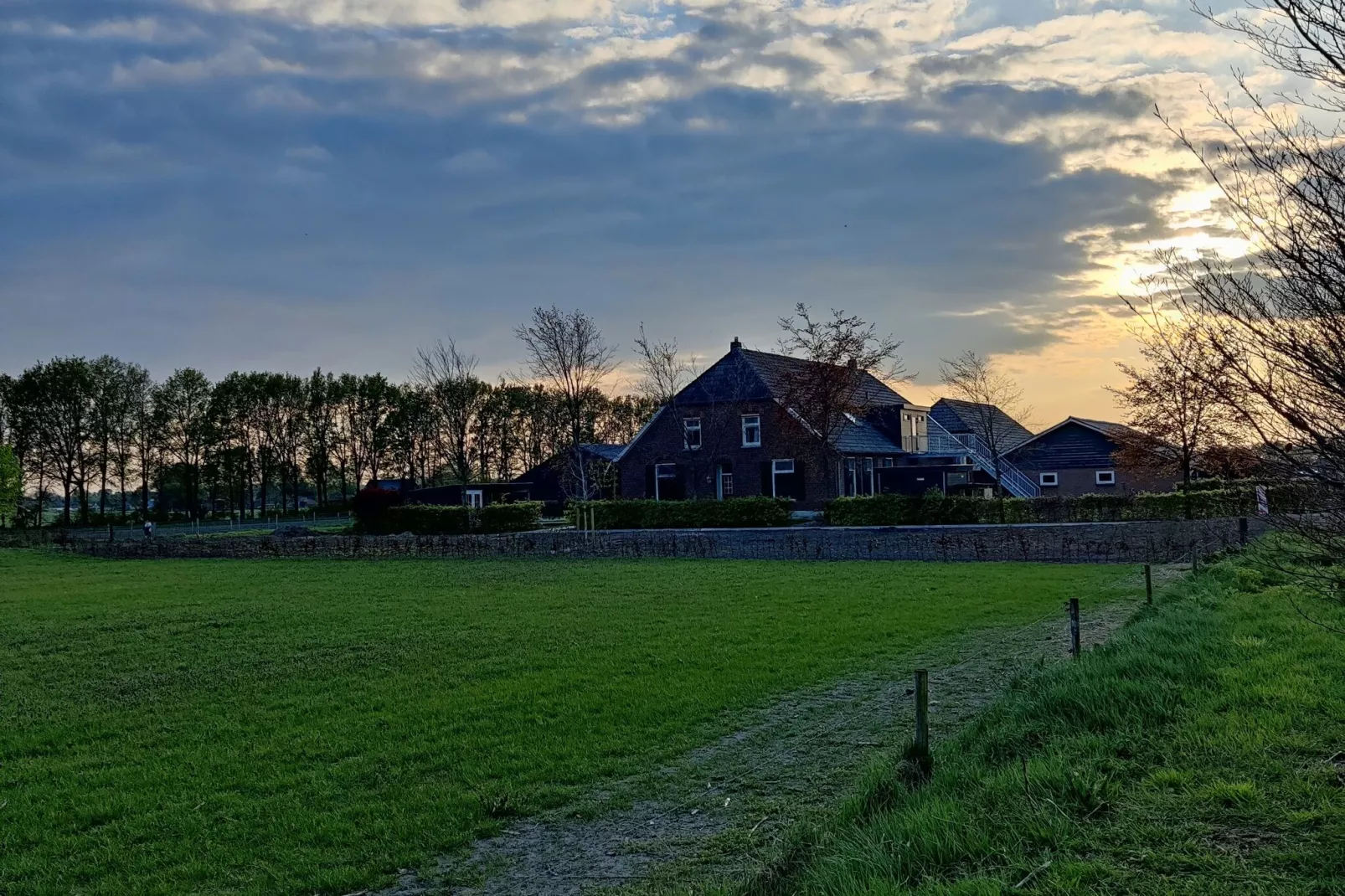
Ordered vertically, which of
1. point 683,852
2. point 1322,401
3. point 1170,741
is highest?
point 1322,401

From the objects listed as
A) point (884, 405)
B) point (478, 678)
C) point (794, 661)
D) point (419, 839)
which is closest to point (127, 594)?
point (478, 678)

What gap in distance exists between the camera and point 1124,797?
16.3ft

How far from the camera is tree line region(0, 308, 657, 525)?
60.4m

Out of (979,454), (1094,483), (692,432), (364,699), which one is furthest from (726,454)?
(364,699)

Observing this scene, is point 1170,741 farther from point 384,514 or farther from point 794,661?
point 384,514

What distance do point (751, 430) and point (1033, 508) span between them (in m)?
17.2

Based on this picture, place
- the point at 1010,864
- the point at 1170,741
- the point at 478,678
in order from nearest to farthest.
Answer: the point at 1010,864 → the point at 1170,741 → the point at 478,678

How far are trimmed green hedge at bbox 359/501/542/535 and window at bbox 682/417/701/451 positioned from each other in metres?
9.34

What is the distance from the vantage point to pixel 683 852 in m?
5.35

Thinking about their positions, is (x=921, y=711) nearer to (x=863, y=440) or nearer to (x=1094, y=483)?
(x=863, y=440)

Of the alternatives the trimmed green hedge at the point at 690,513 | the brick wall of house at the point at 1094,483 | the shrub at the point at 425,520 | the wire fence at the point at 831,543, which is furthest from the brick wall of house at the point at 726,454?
the brick wall of house at the point at 1094,483

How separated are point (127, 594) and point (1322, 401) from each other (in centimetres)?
2226

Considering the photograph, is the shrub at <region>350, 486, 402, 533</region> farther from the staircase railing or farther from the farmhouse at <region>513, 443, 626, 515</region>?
the staircase railing

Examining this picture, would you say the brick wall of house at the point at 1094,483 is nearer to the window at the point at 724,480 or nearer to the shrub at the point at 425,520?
the window at the point at 724,480
